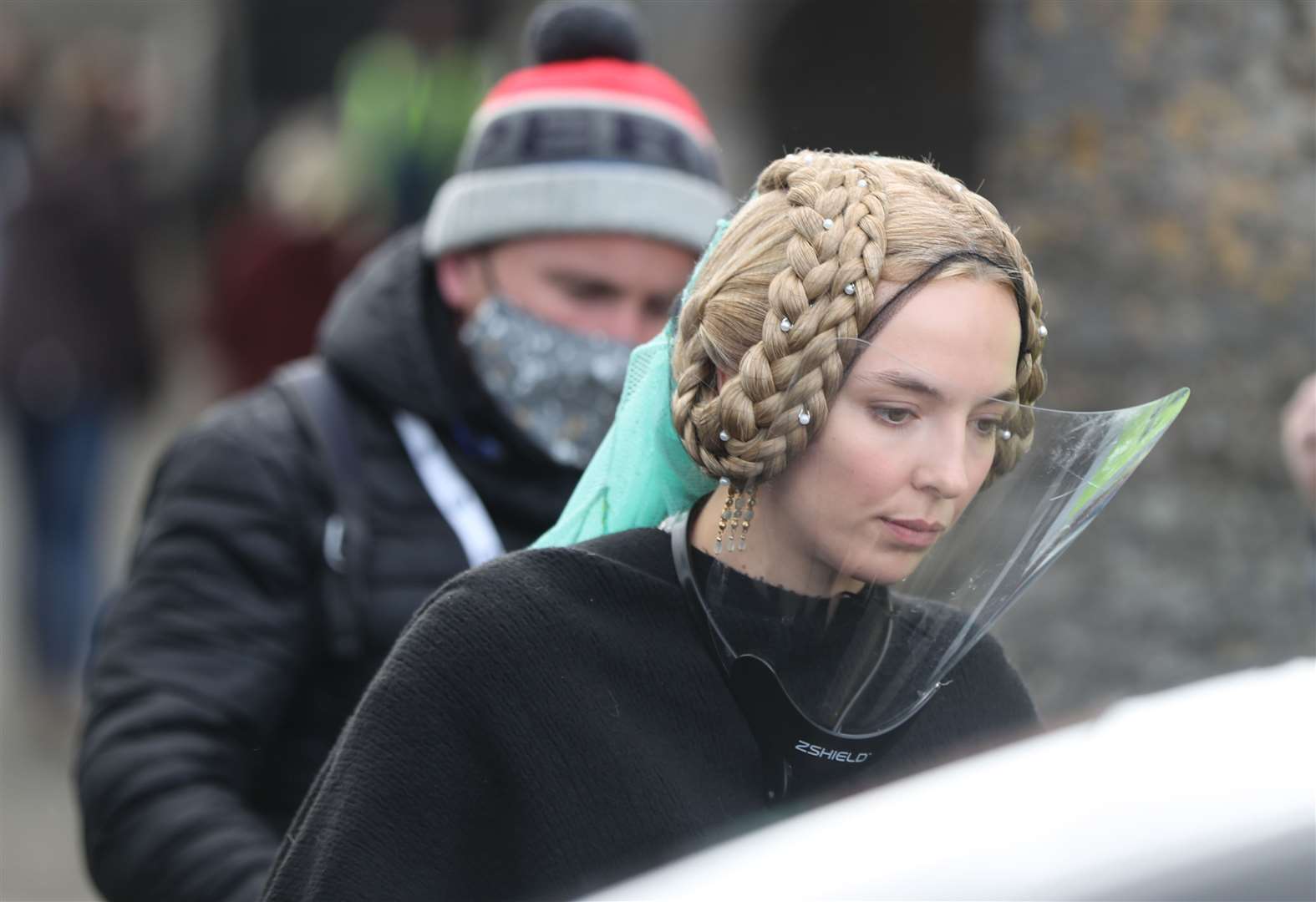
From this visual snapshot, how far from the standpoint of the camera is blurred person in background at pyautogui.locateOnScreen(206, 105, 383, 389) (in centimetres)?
686

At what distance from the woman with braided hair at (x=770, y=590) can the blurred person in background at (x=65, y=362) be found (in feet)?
16.8

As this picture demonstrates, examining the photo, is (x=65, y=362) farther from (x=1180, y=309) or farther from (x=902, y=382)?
(x=902, y=382)

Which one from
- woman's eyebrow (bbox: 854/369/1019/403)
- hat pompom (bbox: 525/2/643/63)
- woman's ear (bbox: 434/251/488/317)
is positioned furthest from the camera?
hat pompom (bbox: 525/2/643/63)

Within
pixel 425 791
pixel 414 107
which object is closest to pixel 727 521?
pixel 425 791

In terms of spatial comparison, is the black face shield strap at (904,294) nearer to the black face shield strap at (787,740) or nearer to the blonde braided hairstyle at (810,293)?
A: the blonde braided hairstyle at (810,293)

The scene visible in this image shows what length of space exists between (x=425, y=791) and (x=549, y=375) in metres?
1.14

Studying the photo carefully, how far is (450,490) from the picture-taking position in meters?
2.96

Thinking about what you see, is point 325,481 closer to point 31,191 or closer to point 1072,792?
point 1072,792

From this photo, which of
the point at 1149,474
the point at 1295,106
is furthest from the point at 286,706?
the point at 1295,106

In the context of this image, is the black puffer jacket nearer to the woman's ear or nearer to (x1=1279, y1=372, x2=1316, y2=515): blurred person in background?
the woman's ear

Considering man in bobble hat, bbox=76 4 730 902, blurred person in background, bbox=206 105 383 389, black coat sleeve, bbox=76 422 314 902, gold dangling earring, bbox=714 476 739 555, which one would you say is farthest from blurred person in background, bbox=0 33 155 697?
gold dangling earring, bbox=714 476 739 555

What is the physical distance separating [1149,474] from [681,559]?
9.06 feet

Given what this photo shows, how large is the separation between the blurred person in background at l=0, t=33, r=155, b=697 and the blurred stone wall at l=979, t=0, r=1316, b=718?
3.81m

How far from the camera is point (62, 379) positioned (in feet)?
22.9
